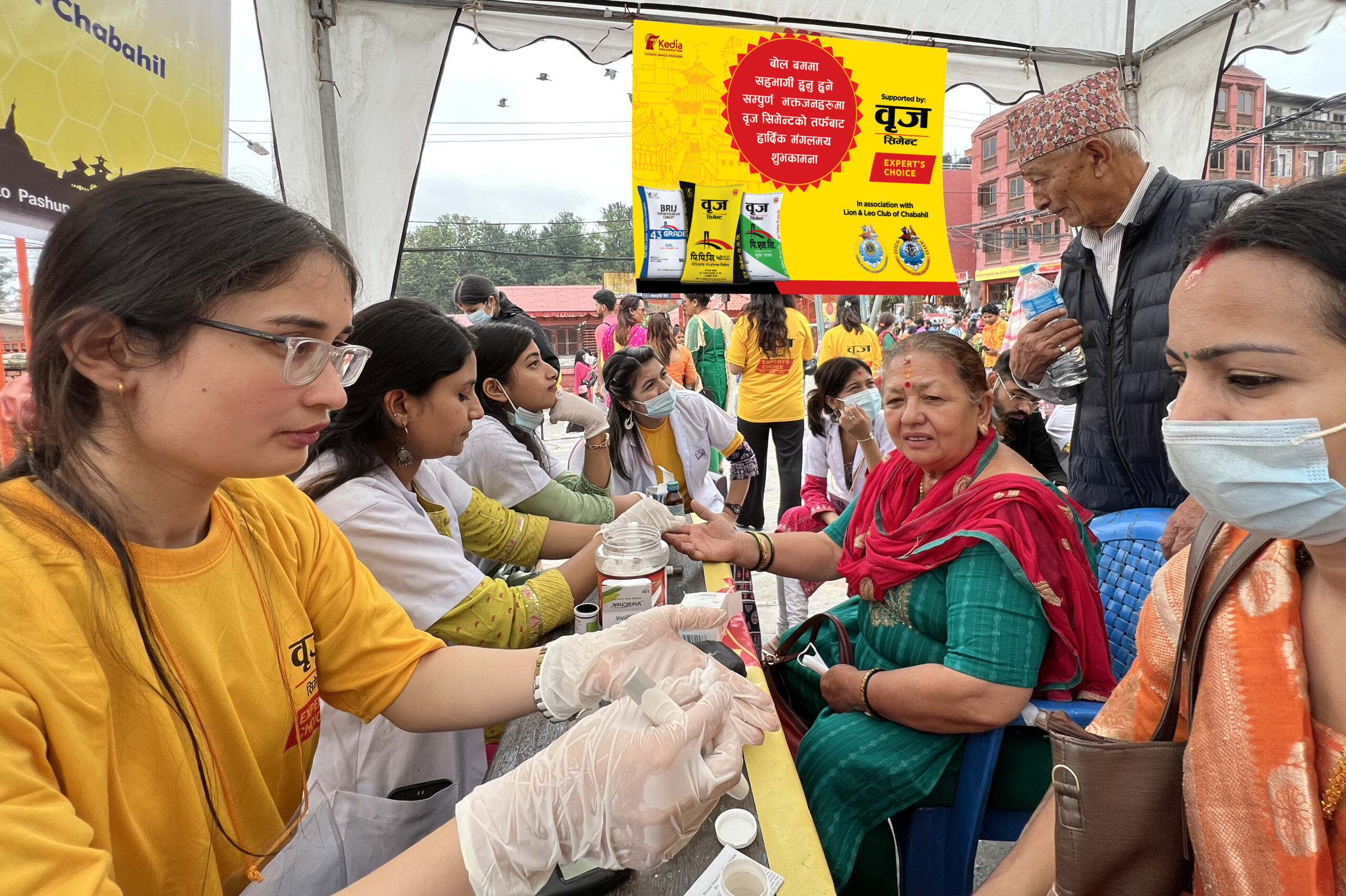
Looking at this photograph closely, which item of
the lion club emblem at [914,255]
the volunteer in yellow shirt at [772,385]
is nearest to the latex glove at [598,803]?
the lion club emblem at [914,255]

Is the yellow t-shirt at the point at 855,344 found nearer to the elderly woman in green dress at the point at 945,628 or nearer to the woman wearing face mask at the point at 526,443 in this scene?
the woman wearing face mask at the point at 526,443

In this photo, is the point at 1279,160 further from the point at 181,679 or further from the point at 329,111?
the point at 181,679

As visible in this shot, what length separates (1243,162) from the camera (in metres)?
31.8

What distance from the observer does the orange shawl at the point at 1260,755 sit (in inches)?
35.0

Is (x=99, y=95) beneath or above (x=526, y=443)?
above

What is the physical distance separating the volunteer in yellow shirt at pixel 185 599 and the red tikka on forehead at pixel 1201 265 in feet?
2.93

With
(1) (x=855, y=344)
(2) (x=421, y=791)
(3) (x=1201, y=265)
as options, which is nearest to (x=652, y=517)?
(2) (x=421, y=791)

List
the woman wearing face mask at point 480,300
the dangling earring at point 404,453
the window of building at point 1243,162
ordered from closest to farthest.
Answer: the dangling earring at point 404,453 → the woman wearing face mask at point 480,300 → the window of building at point 1243,162

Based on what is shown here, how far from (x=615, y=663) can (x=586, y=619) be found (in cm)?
47

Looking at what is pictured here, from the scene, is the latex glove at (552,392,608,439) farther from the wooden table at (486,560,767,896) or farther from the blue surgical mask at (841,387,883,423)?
the wooden table at (486,560,767,896)

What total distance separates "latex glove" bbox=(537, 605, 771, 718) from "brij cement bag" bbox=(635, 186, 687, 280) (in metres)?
2.14

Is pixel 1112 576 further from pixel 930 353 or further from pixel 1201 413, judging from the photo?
pixel 1201 413

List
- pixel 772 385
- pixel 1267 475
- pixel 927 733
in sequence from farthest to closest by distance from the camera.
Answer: pixel 772 385 < pixel 927 733 < pixel 1267 475

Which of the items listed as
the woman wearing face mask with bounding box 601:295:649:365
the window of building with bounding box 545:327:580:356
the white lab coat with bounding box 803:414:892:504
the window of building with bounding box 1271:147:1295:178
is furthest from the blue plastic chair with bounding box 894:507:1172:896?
the window of building with bounding box 545:327:580:356
